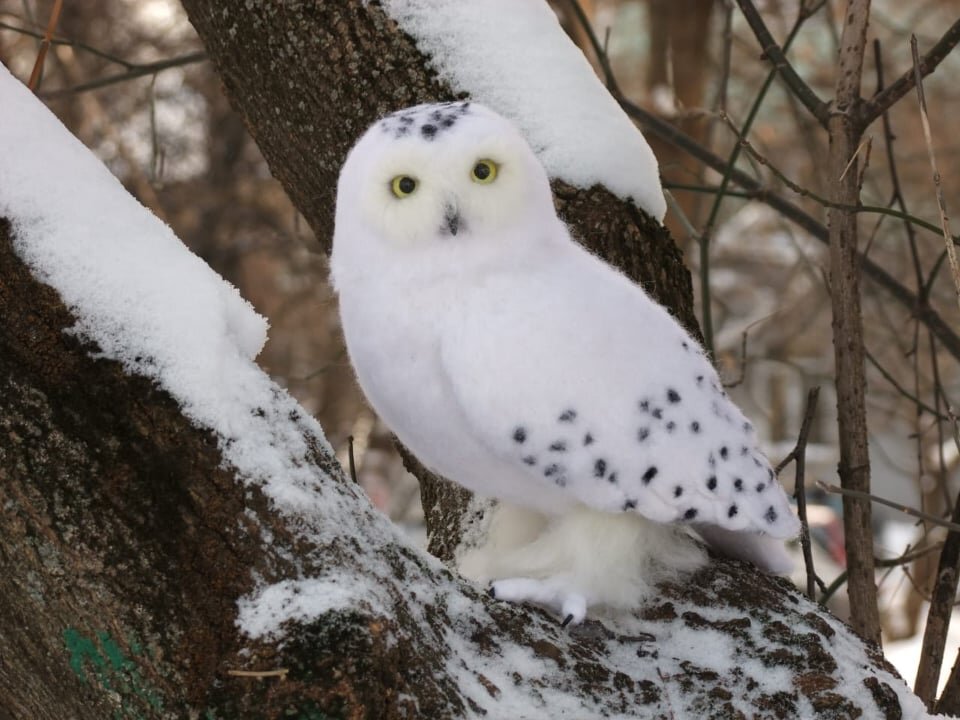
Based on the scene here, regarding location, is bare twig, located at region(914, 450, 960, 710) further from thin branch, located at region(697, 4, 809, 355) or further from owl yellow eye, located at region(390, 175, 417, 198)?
owl yellow eye, located at region(390, 175, 417, 198)

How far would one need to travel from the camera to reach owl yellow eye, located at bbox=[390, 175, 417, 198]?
129cm

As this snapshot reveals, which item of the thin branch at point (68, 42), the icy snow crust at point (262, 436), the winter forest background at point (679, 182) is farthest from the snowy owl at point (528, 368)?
the winter forest background at point (679, 182)

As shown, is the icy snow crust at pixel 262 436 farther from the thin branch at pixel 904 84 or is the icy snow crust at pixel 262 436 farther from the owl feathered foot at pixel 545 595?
the thin branch at pixel 904 84

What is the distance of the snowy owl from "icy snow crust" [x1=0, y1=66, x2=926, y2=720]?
113 mm

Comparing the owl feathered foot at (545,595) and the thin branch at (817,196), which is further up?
the thin branch at (817,196)

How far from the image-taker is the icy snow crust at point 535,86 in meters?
1.74

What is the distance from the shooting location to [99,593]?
1032mm

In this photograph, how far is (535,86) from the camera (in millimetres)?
1755

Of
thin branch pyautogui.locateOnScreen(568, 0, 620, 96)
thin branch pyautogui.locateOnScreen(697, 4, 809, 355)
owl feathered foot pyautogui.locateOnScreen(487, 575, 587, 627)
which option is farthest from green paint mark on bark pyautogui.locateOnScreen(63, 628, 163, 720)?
thin branch pyautogui.locateOnScreen(568, 0, 620, 96)

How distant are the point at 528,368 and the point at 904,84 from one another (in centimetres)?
102

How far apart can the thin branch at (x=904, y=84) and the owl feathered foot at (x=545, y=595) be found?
42.2 inches

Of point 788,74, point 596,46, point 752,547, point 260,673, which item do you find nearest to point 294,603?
point 260,673

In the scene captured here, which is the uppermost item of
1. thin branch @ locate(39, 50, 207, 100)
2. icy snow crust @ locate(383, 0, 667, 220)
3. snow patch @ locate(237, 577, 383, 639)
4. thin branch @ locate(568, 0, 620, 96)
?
thin branch @ locate(568, 0, 620, 96)

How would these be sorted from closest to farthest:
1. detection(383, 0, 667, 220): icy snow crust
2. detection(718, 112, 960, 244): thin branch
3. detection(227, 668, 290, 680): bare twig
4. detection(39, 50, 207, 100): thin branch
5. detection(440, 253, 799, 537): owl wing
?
detection(227, 668, 290, 680): bare twig < detection(440, 253, 799, 537): owl wing < detection(718, 112, 960, 244): thin branch < detection(383, 0, 667, 220): icy snow crust < detection(39, 50, 207, 100): thin branch
